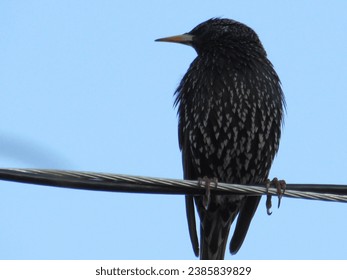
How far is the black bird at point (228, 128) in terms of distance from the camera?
6.19 m

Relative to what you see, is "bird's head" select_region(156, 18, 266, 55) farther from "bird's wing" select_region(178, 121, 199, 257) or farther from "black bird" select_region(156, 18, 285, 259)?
"bird's wing" select_region(178, 121, 199, 257)

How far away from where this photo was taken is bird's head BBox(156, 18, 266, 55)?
671 centimetres

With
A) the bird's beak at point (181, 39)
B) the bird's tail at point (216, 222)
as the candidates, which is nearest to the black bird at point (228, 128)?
the bird's tail at point (216, 222)

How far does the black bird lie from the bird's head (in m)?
0.02

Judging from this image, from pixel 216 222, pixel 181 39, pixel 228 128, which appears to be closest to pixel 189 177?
pixel 216 222

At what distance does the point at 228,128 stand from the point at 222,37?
3.42 ft

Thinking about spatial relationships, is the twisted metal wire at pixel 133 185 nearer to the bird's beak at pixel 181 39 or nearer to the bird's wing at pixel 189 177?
the bird's wing at pixel 189 177

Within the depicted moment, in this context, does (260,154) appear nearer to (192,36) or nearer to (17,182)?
(192,36)

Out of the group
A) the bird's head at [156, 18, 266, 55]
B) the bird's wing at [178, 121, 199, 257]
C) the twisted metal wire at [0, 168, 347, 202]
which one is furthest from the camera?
the bird's head at [156, 18, 266, 55]

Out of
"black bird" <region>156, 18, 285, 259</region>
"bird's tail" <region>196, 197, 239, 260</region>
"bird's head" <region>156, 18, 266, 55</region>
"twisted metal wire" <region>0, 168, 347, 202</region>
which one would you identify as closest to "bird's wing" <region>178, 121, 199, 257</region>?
"black bird" <region>156, 18, 285, 259</region>

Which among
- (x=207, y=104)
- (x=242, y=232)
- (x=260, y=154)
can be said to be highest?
(x=207, y=104)

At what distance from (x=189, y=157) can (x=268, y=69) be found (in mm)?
1029

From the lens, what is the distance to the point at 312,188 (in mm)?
4000
